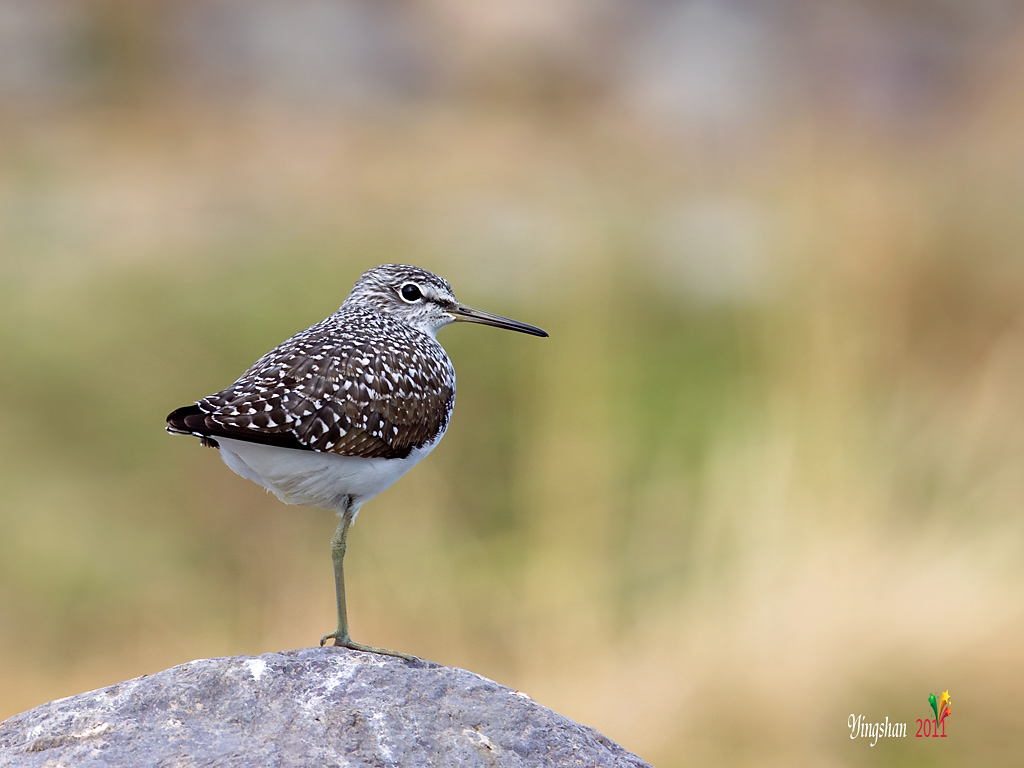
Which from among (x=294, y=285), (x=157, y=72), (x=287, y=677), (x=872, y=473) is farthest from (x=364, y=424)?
(x=157, y=72)

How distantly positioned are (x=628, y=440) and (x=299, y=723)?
5519 mm

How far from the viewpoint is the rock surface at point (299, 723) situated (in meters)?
3.50

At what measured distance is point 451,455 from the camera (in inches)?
373

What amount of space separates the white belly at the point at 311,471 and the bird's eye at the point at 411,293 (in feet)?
4.24

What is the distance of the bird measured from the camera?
433 cm

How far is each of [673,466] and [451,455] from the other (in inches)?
84.3

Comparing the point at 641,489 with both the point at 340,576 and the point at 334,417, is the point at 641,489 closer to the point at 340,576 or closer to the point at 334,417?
the point at 340,576

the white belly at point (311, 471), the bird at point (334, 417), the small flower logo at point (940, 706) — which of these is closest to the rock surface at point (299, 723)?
the bird at point (334, 417)

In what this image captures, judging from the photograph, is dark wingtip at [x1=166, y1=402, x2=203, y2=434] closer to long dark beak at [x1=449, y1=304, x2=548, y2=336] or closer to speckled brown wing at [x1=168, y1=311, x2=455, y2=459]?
speckled brown wing at [x1=168, y1=311, x2=455, y2=459]

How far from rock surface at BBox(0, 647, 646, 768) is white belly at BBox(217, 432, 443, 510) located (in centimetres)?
83

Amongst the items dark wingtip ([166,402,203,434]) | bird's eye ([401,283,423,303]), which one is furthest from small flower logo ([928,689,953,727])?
dark wingtip ([166,402,203,434])

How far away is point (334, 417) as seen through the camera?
4.51m

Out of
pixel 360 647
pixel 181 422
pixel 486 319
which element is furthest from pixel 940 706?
pixel 181 422

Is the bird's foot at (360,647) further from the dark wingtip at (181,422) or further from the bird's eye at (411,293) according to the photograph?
the bird's eye at (411,293)
